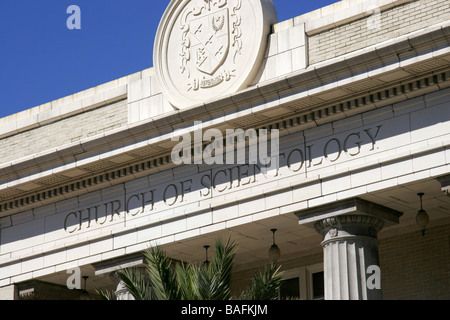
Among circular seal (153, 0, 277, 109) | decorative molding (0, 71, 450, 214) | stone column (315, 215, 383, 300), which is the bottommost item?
stone column (315, 215, 383, 300)

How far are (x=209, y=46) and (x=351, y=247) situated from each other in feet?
18.5

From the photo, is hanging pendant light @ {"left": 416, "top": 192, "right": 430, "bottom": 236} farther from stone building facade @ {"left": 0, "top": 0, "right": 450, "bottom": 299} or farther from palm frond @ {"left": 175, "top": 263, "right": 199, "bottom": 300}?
palm frond @ {"left": 175, "top": 263, "right": 199, "bottom": 300}

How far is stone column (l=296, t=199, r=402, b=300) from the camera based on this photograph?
21797 mm

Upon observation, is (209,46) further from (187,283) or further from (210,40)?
(187,283)

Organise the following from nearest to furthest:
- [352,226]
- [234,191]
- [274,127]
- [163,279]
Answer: [163,279], [352,226], [274,127], [234,191]

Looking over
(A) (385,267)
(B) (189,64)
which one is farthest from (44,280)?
(A) (385,267)

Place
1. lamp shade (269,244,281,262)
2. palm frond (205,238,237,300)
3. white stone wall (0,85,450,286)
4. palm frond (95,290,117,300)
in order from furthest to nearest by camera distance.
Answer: lamp shade (269,244,281,262) < white stone wall (0,85,450,286) < palm frond (95,290,117,300) < palm frond (205,238,237,300)

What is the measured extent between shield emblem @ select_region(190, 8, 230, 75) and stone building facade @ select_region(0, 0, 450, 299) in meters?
0.03

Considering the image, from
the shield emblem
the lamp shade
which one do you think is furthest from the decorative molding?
the lamp shade

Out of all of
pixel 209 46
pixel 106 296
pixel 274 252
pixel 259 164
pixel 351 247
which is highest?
pixel 209 46

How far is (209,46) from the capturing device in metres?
24.3

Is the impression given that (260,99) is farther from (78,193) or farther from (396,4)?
(78,193)

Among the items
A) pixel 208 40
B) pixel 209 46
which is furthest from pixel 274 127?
pixel 208 40

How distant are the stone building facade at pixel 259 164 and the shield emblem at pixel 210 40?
1.3 inches
